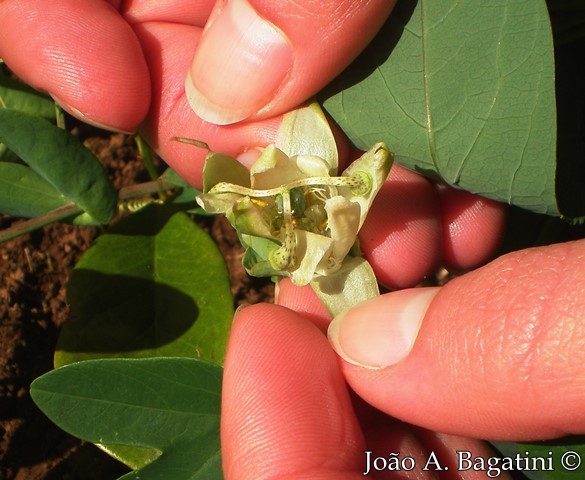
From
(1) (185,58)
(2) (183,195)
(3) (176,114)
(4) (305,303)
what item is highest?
(1) (185,58)

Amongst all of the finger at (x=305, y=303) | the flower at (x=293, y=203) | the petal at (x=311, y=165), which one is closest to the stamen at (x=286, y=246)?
the flower at (x=293, y=203)

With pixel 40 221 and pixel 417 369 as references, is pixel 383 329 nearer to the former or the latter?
pixel 417 369

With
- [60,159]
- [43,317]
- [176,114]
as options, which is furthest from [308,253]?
[43,317]

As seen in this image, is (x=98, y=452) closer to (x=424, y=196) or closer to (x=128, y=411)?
(x=128, y=411)

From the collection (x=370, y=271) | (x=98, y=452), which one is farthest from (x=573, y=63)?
(x=98, y=452)

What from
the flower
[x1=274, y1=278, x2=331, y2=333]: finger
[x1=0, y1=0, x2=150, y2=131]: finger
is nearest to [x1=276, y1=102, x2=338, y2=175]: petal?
the flower

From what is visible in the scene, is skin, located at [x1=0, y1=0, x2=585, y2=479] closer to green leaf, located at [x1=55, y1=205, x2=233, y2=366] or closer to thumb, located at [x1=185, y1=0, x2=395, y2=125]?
thumb, located at [x1=185, y1=0, x2=395, y2=125]
